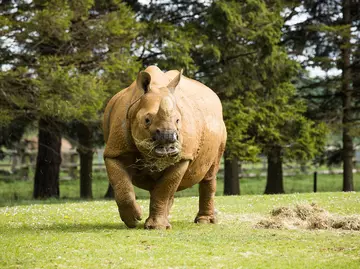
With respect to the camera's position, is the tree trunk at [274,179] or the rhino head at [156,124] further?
the tree trunk at [274,179]

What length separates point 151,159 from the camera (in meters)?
11.4

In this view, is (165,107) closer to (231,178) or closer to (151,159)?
(151,159)

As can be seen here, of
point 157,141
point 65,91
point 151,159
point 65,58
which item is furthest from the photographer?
point 65,58

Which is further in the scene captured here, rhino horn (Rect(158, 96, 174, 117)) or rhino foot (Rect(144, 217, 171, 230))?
rhino foot (Rect(144, 217, 171, 230))

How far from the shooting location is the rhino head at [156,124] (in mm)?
10766

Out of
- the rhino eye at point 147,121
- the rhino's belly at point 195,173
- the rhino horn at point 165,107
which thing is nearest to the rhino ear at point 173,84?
the rhino horn at point 165,107

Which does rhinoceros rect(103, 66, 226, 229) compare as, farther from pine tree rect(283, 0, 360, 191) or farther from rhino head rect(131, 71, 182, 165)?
pine tree rect(283, 0, 360, 191)

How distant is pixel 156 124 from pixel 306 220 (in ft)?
13.1

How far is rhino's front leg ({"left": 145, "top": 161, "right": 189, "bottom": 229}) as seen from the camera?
1183cm

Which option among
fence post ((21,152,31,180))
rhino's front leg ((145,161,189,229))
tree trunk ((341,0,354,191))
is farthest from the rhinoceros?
fence post ((21,152,31,180))

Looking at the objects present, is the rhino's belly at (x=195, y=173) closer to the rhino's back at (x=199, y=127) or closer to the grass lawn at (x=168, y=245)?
the rhino's back at (x=199, y=127)

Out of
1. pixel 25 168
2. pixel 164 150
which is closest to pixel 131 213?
Answer: pixel 164 150

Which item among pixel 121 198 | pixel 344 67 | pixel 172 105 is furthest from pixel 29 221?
pixel 344 67

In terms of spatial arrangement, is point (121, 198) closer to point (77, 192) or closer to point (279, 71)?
point (279, 71)
